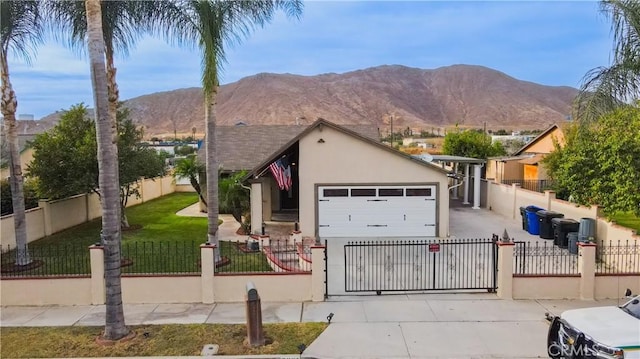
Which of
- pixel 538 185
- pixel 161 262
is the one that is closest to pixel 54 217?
pixel 161 262

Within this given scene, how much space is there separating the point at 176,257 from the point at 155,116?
140m

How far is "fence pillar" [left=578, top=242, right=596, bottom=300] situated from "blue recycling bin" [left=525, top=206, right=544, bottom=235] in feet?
25.5

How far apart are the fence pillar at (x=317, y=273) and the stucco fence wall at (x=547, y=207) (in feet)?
29.9

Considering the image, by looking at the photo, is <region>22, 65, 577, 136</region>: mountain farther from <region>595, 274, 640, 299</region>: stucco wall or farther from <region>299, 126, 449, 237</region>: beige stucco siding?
<region>595, 274, 640, 299</region>: stucco wall

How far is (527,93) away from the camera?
547 feet

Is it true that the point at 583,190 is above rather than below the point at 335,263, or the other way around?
above

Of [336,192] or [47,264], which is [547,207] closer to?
[336,192]

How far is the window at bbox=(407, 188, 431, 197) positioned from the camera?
61.5 ft

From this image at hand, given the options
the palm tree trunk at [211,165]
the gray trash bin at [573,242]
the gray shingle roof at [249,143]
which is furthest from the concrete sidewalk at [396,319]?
the gray shingle roof at [249,143]

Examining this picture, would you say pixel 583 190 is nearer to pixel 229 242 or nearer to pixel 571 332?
pixel 571 332

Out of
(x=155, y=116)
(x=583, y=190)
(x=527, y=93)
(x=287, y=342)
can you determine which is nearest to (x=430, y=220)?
(x=583, y=190)

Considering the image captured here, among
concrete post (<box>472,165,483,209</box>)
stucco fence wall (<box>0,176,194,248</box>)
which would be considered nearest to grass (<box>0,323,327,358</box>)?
stucco fence wall (<box>0,176,194,248</box>)

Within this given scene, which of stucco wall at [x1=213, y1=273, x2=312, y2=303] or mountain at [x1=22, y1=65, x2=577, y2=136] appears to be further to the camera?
mountain at [x1=22, y1=65, x2=577, y2=136]

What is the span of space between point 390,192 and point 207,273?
9408 millimetres
